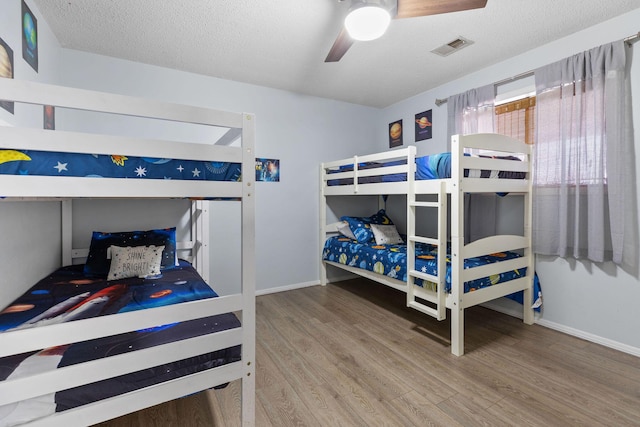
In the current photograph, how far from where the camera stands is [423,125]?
3.60 metres

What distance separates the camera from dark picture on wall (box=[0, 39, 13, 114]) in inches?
58.8

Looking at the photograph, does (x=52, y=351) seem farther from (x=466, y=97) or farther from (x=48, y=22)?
(x=466, y=97)

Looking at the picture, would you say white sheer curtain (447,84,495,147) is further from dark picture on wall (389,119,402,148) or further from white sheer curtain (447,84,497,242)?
dark picture on wall (389,119,402,148)

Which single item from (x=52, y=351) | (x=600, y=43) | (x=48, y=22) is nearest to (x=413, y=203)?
(x=600, y=43)

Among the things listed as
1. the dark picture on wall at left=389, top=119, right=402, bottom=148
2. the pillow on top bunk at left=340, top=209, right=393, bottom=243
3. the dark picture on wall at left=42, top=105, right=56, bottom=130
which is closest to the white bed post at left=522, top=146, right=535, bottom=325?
the pillow on top bunk at left=340, top=209, right=393, bottom=243

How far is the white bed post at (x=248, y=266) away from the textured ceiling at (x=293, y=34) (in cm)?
131

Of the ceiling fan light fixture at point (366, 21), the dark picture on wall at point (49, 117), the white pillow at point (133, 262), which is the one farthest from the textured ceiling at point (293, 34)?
the white pillow at point (133, 262)

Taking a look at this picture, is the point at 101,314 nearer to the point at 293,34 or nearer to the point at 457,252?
the point at 457,252

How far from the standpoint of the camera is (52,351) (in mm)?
1080

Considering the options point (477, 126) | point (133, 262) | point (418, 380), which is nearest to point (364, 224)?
point (477, 126)

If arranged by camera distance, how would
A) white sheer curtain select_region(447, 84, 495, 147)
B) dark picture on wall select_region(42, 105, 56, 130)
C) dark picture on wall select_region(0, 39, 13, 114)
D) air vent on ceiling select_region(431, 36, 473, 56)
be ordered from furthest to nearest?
white sheer curtain select_region(447, 84, 495, 147) < air vent on ceiling select_region(431, 36, 473, 56) < dark picture on wall select_region(42, 105, 56, 130) < dark picture on wall select_region(0, 39, 13, 114)

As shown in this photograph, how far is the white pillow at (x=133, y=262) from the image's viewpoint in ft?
7.04

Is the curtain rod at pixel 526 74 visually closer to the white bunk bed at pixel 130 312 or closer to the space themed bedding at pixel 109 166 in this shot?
the white bunk bed at pixel 130 312

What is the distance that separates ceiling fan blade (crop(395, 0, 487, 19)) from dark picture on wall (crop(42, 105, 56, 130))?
2435 millimetres
